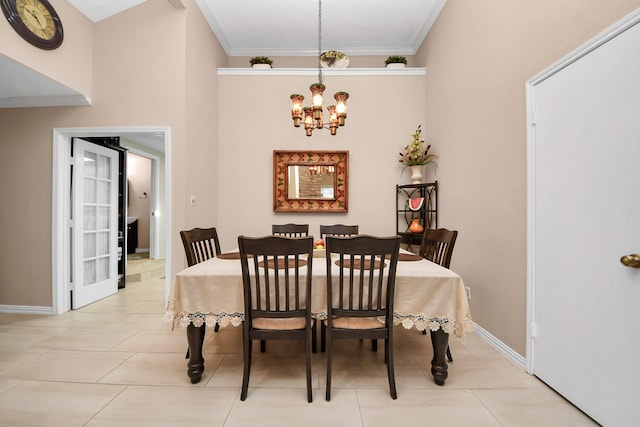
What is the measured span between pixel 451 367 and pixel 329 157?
8.98ft

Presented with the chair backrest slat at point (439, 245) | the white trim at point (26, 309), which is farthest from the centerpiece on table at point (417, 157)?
the white trim at point (26, 309)

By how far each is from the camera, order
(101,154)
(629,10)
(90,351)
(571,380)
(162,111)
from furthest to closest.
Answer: (101,154) < (162,111) < (90,351) < (571,380) < (629,10)

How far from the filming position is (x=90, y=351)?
2334 mm

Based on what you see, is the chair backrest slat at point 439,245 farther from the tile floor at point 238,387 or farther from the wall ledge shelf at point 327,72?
the wall ledge shelf at point 327,72

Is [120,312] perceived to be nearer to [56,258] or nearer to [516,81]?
[56,258]

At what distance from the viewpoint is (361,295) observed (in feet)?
5.63

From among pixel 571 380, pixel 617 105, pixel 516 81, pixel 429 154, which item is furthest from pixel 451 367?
pixel 429 154

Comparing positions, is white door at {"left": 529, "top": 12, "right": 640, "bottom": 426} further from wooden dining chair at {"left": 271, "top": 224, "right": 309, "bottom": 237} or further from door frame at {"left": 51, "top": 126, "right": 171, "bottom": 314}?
door frame at {"left": 51, "top": 126, "right": 171, "bottom": 314}

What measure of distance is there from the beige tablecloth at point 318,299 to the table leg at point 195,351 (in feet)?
0.31

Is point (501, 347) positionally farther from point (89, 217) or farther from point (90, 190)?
point (90, 190)

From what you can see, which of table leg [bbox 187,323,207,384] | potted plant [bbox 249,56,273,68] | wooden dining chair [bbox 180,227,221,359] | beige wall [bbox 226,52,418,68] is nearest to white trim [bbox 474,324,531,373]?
table leg [bbox 187,323,207,384]

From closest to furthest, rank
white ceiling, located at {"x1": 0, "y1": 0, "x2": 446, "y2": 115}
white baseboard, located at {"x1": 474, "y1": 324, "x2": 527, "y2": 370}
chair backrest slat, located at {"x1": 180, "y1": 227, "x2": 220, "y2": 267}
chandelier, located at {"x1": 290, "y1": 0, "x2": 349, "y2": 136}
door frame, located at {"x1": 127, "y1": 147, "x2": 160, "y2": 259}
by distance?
white baseboard, located at {"x1": 474, "y1": 324, "x2": 527, "y2": 370} → chair backrest slat, located at {"x1": 180, "y1": 227, "x2": 220, "y2": 267} → chandelier, located at {"x1": 290, "y1": 0, "x2": 349, "y2": 136} → white ceiling, located at {"x1": 0, "y1": 0, "x2": 446, "y2": 115} → door frame, located at {"x1": 127, "y1": 147, "x2": 160, "y2": 259}

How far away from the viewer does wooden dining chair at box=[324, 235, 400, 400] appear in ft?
5.33

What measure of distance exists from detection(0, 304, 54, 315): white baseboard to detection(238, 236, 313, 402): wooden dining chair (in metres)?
2.86
